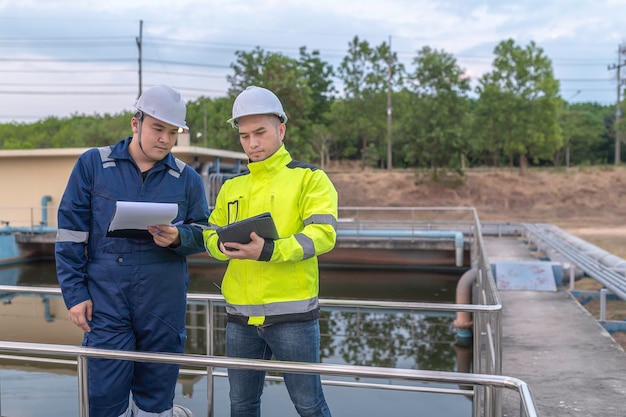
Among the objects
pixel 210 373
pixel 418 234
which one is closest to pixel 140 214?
pixel 210 373

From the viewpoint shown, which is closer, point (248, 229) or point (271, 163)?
point (248, 229)

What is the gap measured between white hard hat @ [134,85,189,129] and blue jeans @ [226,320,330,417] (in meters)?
0.91

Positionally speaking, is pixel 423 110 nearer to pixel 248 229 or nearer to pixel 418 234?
pixel 418 234

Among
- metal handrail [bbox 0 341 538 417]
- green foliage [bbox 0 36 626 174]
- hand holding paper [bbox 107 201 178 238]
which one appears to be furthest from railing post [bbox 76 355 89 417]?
green foliage [bbox 0 36 626 174]

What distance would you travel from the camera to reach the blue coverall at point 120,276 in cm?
242

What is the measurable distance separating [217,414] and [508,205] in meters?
28.3

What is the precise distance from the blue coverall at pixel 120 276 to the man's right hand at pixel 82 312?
18 millimetres

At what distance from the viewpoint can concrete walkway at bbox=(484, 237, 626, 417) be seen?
415 centimetres

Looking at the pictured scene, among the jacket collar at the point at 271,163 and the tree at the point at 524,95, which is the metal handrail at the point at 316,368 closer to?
the jacket collar at the point at 271,163

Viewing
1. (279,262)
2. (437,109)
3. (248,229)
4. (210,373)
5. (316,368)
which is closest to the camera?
(316,368)

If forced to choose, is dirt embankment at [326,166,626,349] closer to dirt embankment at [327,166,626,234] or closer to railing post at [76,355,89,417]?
dirt embankment at [327,166,626,234]

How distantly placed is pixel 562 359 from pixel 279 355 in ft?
12.7

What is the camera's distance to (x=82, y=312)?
7.89ft

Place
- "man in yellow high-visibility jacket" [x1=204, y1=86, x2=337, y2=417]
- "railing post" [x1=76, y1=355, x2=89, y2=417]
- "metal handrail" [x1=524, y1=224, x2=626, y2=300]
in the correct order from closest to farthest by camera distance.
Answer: "railing post" [x1=76, y1=355, x2=89, y2=417]
"man in yellow high-visibility jacket" [x1=204, y1=86, x2=337, y2=417]
"metal handrail" [x1=524, y1=224, x2=626, y2=300]
